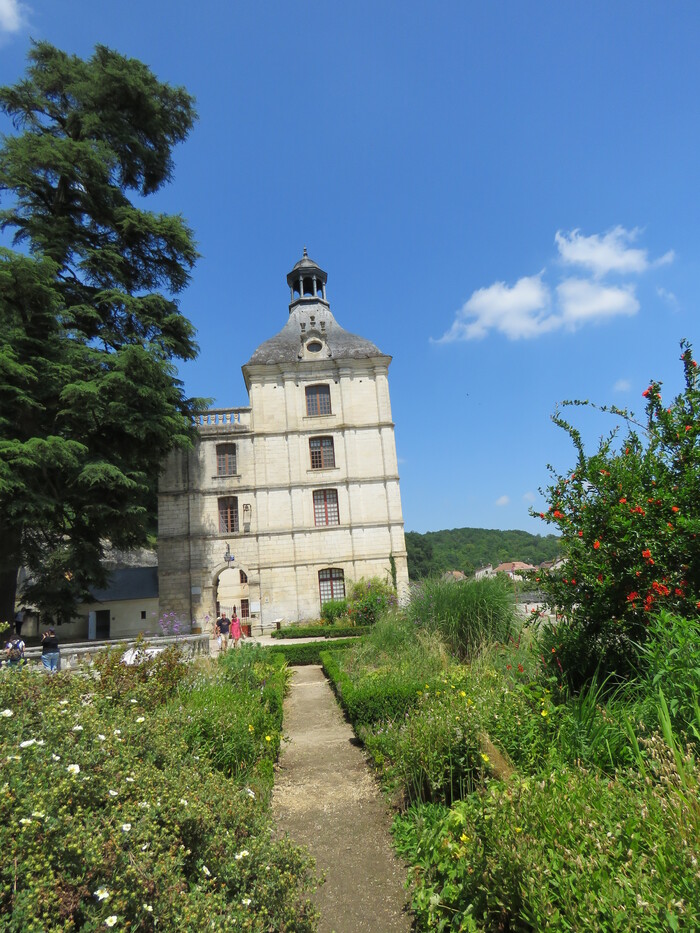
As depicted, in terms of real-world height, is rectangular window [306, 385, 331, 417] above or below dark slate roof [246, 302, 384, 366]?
below

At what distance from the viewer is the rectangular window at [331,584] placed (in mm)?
22406

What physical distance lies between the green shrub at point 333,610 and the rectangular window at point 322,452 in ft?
19.6

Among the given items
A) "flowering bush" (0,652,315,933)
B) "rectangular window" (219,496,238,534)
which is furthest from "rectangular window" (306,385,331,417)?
"flowering bush" (0,652,315,933)

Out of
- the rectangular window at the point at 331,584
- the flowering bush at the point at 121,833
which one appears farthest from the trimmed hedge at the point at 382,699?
the rectangular window at the point at 331,584

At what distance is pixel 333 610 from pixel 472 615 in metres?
Result: 13.0

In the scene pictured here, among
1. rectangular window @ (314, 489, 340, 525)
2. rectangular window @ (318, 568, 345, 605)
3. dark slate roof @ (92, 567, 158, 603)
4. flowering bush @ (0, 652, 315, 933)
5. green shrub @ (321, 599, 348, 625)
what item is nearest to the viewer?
flowering bush @ (0, 652, 315, 933)

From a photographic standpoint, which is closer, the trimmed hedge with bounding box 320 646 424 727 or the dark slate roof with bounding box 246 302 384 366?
the trimmed hedge with bounding box 320 646 424 727

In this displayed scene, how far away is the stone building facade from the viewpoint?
22156mm

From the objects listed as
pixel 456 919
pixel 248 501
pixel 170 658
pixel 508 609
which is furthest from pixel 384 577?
pixel 456 919

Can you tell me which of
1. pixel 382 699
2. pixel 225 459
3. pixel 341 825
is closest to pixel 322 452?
pixel 225 459

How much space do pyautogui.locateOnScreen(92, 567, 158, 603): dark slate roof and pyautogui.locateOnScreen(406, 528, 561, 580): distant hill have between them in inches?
1389

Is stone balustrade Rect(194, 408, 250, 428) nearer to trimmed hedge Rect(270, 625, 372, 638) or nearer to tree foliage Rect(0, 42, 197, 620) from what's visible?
tree foliage Rect(0, 42, 197, 620)

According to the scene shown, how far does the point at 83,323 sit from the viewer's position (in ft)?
61.8

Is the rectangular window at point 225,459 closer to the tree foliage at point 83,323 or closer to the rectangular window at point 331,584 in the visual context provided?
the tree foliage at point 83,323
